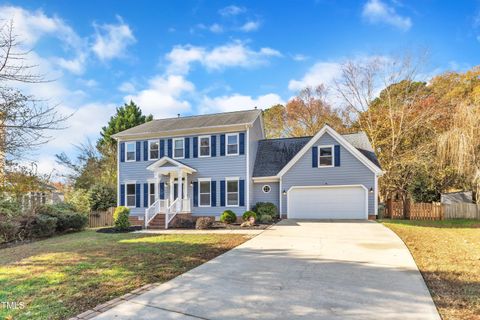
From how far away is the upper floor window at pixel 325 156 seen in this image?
1652cm

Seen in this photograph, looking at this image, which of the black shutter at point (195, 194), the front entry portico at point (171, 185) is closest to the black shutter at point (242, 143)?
the front entry portico at point (171, 185)

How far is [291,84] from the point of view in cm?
2950

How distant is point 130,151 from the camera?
19391 millimetres

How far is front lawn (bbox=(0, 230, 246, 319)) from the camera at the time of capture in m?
4.36

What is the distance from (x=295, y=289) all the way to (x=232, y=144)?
42.8 feet

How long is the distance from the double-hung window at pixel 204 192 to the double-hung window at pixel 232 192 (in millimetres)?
1129

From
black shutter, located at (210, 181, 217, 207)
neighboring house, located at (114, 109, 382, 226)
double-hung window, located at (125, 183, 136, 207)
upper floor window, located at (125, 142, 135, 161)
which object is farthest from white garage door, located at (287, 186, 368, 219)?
upper floor window, located at (125, 142, 135, 161)

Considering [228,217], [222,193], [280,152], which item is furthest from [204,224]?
[280,152]

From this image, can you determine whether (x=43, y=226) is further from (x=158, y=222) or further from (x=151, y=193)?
(x=151, y=193)

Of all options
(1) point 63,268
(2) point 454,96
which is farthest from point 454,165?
(1) point 63,268

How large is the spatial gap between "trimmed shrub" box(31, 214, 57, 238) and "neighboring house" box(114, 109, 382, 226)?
13.4ft

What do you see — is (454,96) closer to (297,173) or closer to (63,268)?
(297,173)

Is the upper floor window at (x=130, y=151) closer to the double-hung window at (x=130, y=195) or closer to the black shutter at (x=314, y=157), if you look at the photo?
the double-hung window at (x=130, y=195)

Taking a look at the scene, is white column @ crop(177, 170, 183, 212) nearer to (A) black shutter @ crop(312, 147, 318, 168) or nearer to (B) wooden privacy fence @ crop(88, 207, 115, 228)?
(B) wooden privacy fence @ crop(88, 207, 115, 228)
